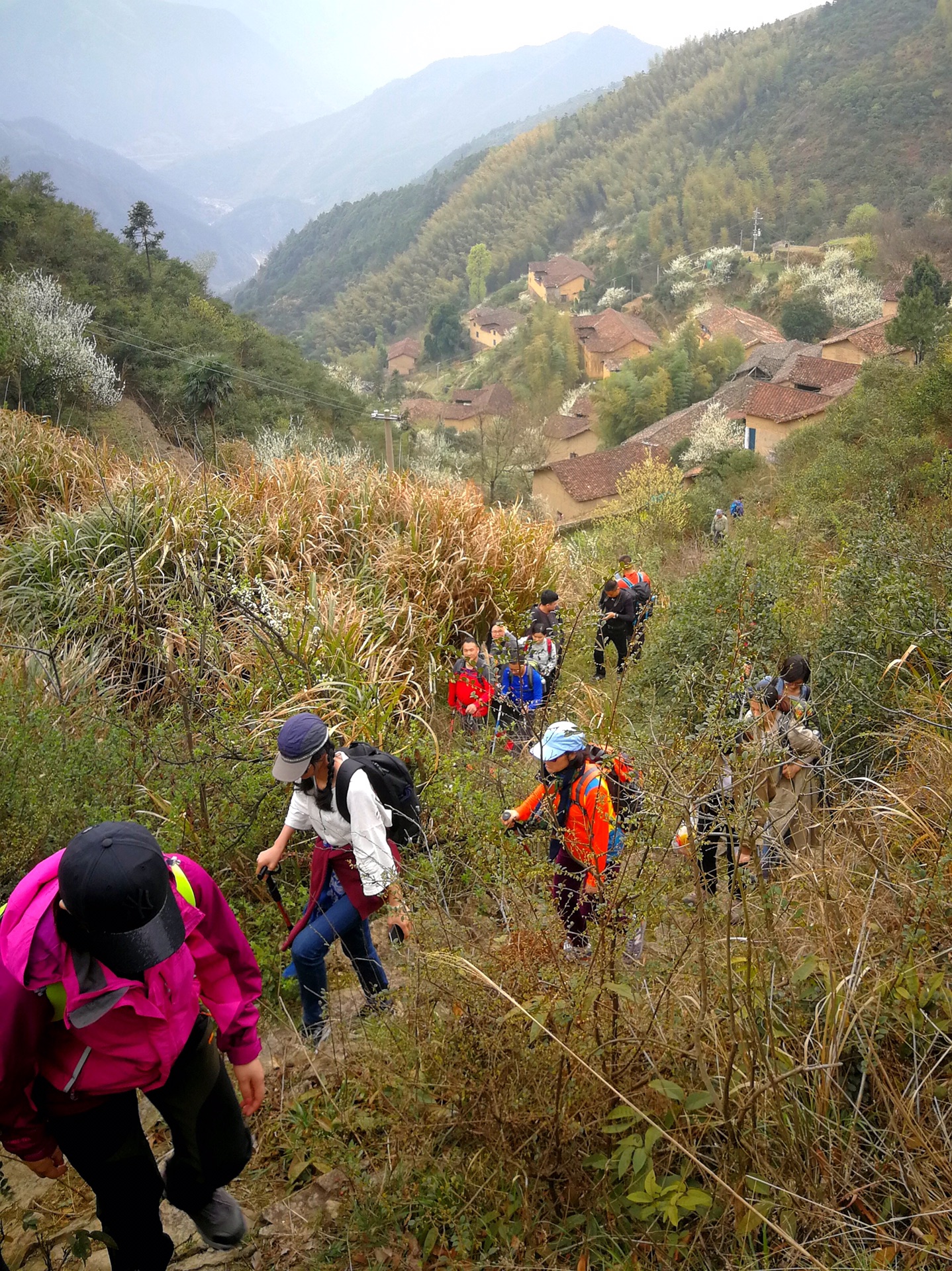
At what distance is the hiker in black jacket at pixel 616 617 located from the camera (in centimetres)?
686

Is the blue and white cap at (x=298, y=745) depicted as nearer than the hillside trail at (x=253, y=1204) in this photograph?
No

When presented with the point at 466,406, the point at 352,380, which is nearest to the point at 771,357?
the point at 466,406

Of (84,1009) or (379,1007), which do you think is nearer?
(84,1009)

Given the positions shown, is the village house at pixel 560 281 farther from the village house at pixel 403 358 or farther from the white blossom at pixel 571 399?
the white blossom at pixel 571 399

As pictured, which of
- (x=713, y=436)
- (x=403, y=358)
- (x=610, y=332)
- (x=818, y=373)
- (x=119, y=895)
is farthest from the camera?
(x=403, y=358)

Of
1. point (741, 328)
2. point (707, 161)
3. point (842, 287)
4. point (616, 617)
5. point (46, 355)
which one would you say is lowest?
point (741, 328)

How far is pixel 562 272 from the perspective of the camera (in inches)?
3868

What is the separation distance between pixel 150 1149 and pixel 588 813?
5.60 ft

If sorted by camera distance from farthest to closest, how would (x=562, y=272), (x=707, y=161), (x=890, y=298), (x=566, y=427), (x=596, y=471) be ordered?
1. (x=707, y=161)
2. (x=562, y=272)
3. (x=566, y=427)
4. (x=890, y=298)
5. (x=596, y=471)

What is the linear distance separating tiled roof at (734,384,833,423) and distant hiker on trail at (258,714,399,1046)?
119 ft

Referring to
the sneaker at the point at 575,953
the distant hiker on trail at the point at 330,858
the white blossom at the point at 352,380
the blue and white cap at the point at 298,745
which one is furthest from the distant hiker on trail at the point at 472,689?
the white blossom at the point at 352,380

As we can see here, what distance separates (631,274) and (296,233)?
8435 cm

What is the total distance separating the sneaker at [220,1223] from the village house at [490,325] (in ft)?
308

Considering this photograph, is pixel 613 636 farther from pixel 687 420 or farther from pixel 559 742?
pixel 687 420
